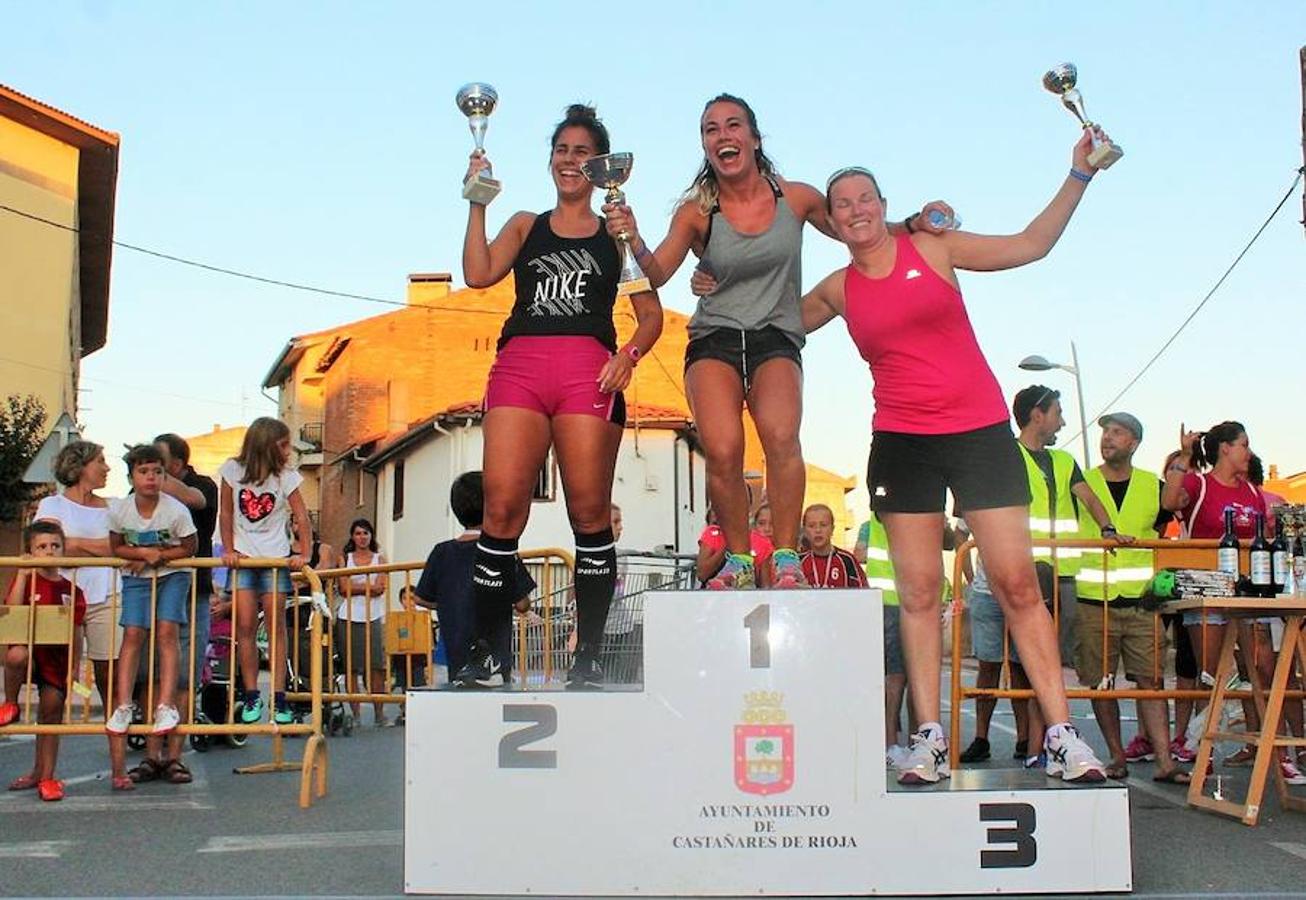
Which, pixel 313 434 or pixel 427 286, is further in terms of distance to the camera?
pixel 313 434

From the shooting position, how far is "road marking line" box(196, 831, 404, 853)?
5500 mm

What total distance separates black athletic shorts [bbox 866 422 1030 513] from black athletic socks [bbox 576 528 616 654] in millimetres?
1015

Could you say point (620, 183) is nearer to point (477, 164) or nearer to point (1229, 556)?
point (477, 164)

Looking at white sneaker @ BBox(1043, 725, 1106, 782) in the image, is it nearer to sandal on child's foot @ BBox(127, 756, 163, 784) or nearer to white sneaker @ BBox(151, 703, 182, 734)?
white sneaker @ BBox(151, 703, 182, 734)

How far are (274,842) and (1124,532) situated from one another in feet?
15.9

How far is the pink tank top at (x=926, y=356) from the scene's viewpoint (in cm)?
509

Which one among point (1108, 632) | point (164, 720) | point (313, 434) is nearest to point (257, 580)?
point (164, 720)

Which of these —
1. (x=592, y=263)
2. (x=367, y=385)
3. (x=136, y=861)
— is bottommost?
(x=136, y=861)

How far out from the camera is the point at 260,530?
8125 millimetres

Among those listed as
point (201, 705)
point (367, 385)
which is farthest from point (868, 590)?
point (367, 385)

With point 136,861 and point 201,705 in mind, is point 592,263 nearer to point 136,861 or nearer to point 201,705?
point 136,861

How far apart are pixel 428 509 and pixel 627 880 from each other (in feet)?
107

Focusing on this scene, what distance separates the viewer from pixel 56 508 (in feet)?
26.5

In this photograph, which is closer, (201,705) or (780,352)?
(780,352)
